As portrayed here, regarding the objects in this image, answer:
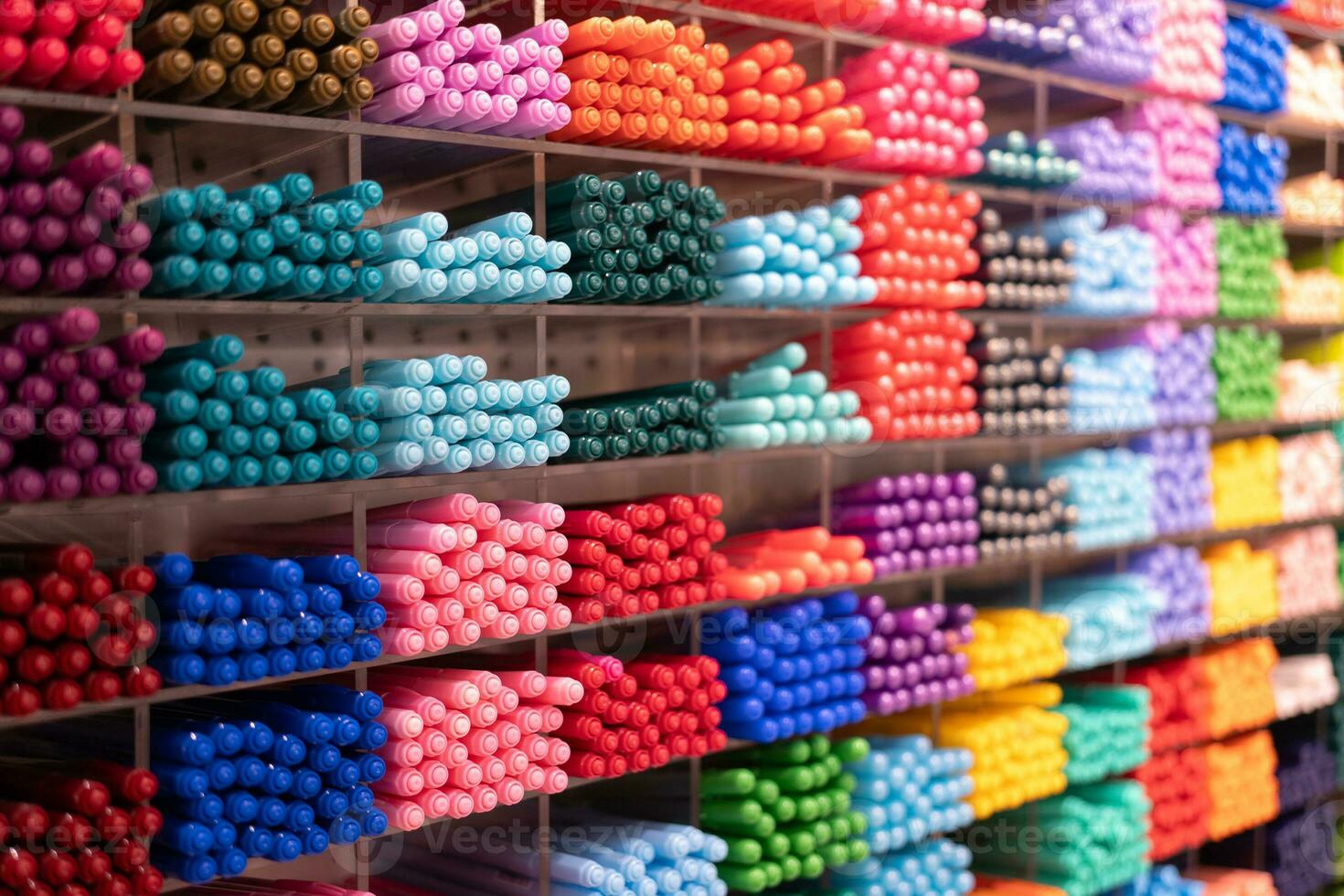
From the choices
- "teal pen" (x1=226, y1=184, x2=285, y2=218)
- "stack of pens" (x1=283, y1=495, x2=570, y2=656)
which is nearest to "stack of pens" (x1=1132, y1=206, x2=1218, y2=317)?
"stack of pens" (x1=283, y1=495, x2=570, y2=656)

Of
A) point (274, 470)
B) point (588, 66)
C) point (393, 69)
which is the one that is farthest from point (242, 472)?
point (588, 66)

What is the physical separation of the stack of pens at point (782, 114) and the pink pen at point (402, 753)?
1.67 meters

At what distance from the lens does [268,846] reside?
8.16ft

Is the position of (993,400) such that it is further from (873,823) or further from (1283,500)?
(1283,500)

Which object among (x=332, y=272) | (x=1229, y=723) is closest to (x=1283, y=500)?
(x=1229, y=723)

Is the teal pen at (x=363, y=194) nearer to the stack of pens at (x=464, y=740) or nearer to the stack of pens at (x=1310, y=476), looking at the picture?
the stack of pens at (x=464, y=740)

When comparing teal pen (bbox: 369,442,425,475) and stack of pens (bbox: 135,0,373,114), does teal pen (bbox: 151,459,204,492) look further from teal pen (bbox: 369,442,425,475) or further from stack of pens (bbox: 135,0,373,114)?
stack of pens (bbox: 135,0,373,114)

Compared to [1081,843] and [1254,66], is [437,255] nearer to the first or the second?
[1081,843]

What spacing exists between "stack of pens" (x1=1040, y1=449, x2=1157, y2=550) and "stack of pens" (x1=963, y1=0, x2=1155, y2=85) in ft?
4.15

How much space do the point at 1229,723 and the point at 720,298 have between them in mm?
2718

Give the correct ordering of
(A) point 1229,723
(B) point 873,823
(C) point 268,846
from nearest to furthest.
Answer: (C) point 268,846, (B) point 873,823, (A) point 1229,723

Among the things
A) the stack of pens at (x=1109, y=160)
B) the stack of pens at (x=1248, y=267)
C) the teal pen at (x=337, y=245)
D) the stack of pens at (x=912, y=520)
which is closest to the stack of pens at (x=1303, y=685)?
the stack of pens at (x=1248, y=267)

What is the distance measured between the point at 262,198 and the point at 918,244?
1930mm

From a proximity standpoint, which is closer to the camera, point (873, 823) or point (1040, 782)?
point (873, 823)
